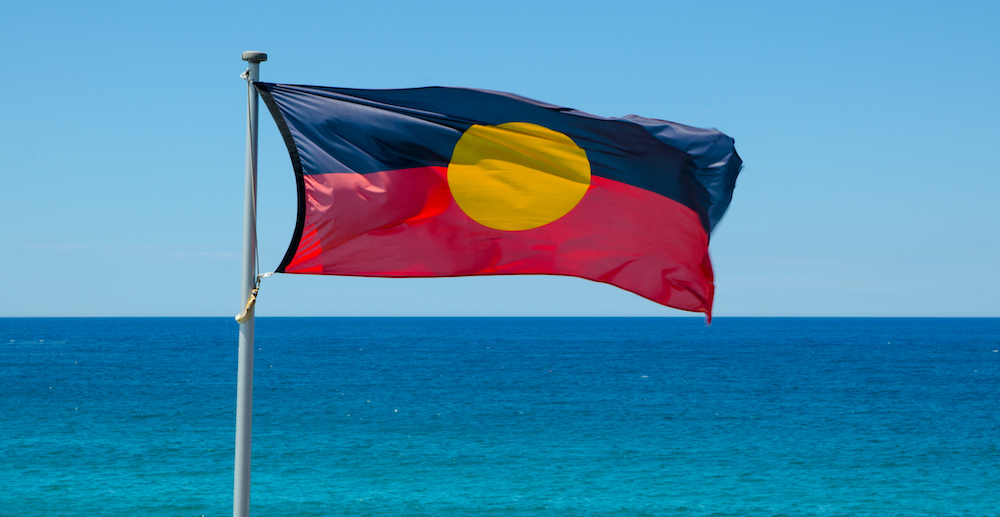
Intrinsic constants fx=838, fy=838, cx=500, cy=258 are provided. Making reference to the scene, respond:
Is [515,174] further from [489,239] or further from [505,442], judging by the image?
[505,442]

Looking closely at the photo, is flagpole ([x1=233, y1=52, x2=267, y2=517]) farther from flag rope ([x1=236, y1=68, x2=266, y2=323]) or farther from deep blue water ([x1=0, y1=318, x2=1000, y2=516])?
deep blue water ([x1=0, y1=318, x2=1000, y2=516])

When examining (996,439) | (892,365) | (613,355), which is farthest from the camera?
(613,355)

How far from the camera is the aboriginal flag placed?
6.73 m

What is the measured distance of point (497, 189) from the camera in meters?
7.38

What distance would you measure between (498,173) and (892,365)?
106135mm

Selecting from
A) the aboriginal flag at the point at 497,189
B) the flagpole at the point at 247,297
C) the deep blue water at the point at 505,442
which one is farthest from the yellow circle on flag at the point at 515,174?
the deep blue water at the point at 505,442

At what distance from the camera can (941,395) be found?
68.4 metres

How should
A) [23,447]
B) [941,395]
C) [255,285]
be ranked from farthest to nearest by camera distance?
[941,395] < [23,447] < [255,285]

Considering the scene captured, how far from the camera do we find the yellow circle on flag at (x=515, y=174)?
731 cm

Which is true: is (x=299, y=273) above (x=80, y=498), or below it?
above

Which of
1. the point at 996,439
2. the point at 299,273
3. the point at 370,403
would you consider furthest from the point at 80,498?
the point at 996,439

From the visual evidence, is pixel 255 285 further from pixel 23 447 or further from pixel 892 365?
pixel 892 365

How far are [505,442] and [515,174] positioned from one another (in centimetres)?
3481

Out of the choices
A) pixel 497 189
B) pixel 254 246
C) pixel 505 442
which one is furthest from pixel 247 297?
pixel 505 442
